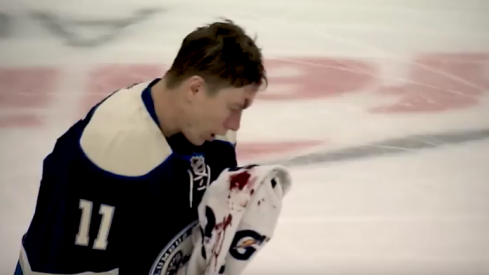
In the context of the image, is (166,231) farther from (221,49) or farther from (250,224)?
(221,49)

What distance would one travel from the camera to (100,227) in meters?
0.75

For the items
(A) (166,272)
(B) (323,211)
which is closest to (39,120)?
(B) (323,211)

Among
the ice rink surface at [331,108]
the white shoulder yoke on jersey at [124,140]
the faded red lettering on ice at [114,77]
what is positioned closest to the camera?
the white shoulder yoke on jersey at [124,140]

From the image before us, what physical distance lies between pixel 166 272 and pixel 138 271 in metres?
0.05

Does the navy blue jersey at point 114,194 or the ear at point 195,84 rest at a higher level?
the ear at point 195,84

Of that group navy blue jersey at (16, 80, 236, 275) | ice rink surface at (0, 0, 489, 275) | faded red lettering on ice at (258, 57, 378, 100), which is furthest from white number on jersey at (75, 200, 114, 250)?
faded red lettering on ice at (258, 57, 378, 100)

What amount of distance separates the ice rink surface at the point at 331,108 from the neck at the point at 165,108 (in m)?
0.63

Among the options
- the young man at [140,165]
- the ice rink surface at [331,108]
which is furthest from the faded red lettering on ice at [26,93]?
the young man at [140,165]

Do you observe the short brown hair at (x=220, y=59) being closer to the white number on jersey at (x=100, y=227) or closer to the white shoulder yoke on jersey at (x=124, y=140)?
the white shoulder yoke on jersey at (x=124, y=140)

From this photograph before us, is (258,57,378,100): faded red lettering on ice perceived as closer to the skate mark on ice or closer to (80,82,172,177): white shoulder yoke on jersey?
the skate mark on ice

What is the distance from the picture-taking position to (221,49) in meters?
0.76

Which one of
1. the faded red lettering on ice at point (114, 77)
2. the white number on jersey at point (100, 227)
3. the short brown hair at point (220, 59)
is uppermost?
the faded red lettering on ice at point (114, 77)

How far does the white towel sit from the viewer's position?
81cm

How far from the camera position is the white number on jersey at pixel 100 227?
74 centimetres
